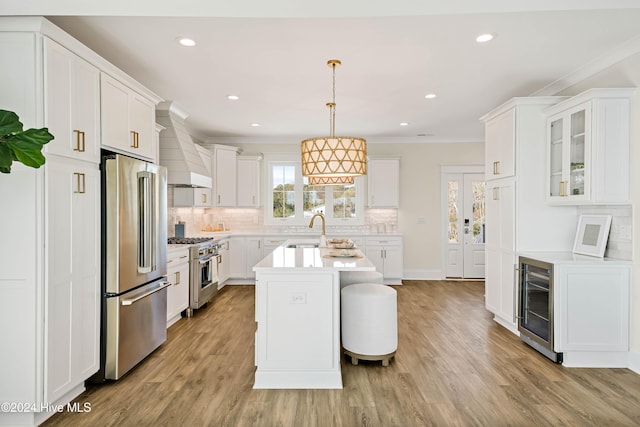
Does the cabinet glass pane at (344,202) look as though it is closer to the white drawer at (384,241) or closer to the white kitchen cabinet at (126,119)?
the white drawer at (384,241)

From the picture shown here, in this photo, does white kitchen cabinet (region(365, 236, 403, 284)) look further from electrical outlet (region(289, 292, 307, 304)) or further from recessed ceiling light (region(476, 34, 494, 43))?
recessed ceiling light (region(476, 34, 494, 43))

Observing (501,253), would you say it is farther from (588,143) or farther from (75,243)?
(75,243)

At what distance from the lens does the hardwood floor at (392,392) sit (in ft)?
7.66

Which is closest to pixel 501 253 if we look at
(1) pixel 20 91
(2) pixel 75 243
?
(2) pixel 75 243

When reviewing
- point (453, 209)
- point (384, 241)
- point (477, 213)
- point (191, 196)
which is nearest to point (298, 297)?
point (191, 196)

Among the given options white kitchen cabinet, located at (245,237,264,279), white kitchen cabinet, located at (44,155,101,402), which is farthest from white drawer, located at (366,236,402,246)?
white kitchen cabinet, located at (44,155,101,402)

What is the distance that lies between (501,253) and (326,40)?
3.01m

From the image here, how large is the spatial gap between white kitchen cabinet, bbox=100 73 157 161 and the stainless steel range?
5.22ft

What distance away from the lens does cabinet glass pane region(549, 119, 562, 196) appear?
3.66 m

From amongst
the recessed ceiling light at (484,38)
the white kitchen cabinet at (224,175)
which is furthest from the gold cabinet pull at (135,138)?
the white kitchen cabinet at (224,175)

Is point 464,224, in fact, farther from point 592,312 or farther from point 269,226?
point 592,312

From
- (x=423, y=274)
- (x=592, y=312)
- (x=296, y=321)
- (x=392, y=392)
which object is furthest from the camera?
(x=423, y=274)

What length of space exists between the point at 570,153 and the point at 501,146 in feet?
2.51

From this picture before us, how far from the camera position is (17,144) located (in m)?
1.86
